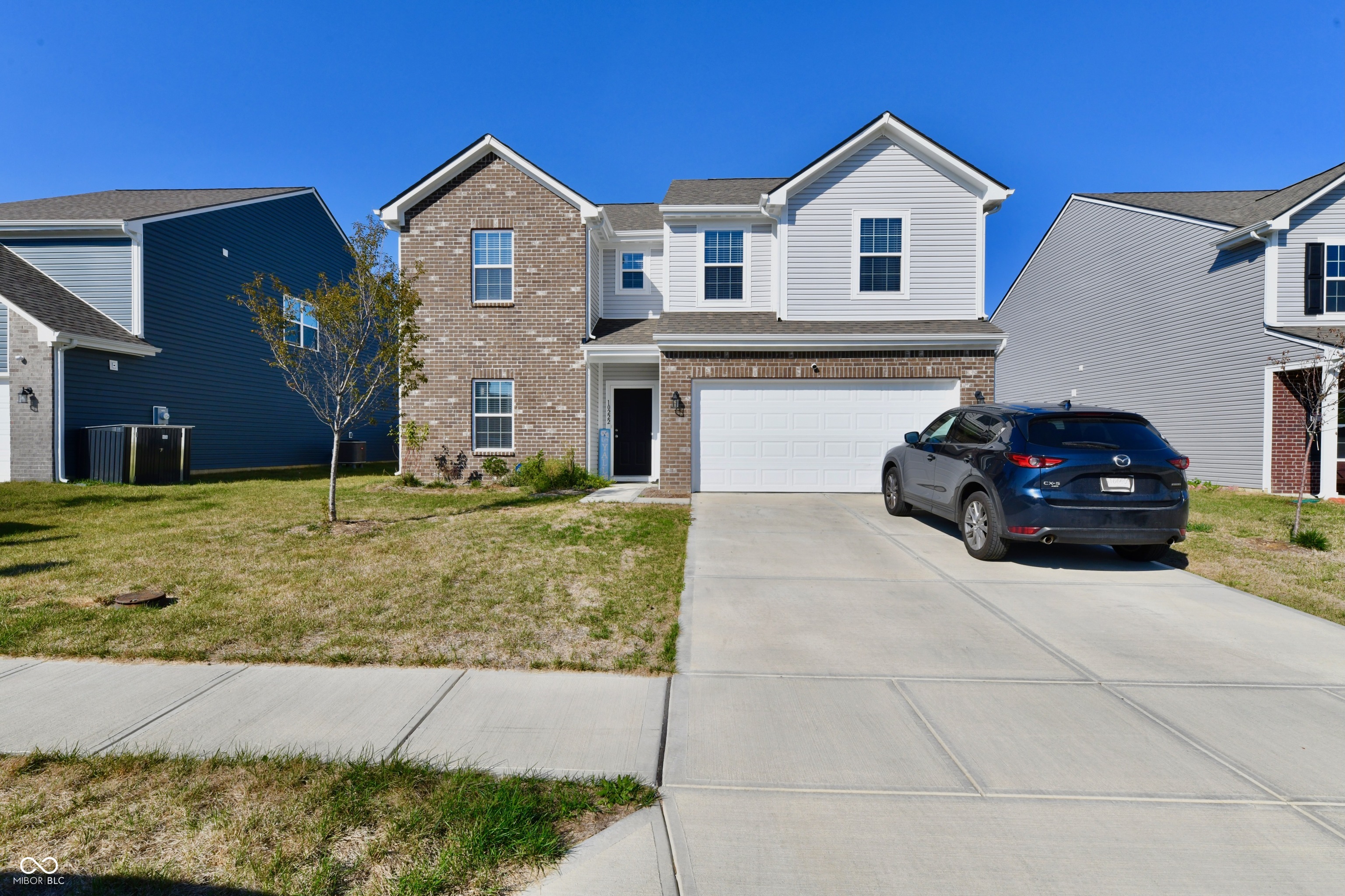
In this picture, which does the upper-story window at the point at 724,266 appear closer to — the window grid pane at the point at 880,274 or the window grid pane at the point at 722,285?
the window grid pane at the point at 722,285

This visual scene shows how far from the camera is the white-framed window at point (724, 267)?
13.6 metres

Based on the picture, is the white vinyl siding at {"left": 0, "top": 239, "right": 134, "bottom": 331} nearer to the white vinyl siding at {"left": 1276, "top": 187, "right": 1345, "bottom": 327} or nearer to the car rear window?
the car rear window

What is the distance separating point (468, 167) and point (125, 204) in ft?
37.2

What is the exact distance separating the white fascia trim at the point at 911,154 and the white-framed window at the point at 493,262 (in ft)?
19.8

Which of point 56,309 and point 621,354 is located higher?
point 56,309

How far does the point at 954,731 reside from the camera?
334 cm

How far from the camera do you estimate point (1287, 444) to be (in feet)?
43.9

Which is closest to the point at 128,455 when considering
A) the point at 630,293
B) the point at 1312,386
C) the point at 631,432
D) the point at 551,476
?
the point at 551,476

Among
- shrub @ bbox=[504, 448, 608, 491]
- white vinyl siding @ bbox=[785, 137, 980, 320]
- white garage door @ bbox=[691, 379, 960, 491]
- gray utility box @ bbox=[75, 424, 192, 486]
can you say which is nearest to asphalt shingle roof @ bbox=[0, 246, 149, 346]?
gray utility box @ bbox=[75, 424, 192, 486]

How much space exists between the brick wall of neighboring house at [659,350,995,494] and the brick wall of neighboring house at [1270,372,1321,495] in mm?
7062

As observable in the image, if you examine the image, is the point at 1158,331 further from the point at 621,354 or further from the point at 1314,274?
the point at 621,354

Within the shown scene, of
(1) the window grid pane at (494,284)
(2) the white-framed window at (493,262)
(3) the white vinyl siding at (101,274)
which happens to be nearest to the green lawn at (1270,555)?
(1) the window grid pane at (494,284)

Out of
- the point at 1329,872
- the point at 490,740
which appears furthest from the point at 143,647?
the point at 1329,872

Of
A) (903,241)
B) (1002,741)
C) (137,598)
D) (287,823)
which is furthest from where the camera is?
(903,241)
